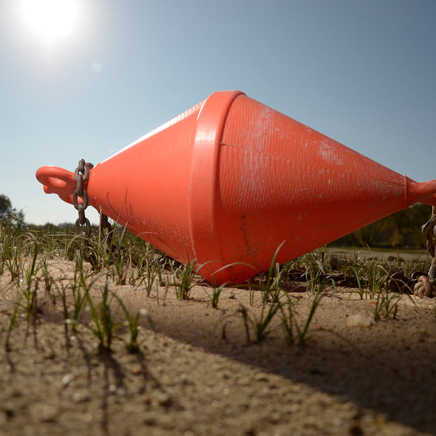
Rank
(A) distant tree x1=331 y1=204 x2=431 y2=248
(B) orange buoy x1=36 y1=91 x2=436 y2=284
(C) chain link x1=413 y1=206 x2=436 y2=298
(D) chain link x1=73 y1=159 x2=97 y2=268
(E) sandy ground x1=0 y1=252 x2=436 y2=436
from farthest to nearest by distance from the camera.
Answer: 1. (A) distant tree x1=331 y1=204 x2=431 y2=248
2. (D) chain link x1=73 y1=159 x2=97 y2=268
3. (C) chain link x1=413 y1=206 x2=436 y2=298
4. (B) orange buoy x1=36 y1=91 x2=436 y2=284
5. (E) sandy ground x1=0 y1=252 x2=436 y2=436

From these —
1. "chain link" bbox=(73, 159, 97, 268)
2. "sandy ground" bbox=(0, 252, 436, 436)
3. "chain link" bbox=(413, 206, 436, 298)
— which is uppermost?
"chain link" bbox=(73, 159, 97, 268)

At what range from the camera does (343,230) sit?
223 cm

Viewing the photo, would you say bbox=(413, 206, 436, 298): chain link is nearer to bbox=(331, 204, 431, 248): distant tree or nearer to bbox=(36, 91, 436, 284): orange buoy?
bbox=(36, 91, 436, 284): orange buoy

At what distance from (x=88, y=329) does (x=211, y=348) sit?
46 cm

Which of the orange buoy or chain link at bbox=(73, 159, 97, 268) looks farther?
chain link at bbox=(73, 159, 97, 268)

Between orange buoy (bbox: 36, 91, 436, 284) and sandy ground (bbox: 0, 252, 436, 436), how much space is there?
2.02ft

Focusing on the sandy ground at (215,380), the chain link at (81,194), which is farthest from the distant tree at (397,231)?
the sandy ground at (215,380)

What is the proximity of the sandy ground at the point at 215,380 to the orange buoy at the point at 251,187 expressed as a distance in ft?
2.02

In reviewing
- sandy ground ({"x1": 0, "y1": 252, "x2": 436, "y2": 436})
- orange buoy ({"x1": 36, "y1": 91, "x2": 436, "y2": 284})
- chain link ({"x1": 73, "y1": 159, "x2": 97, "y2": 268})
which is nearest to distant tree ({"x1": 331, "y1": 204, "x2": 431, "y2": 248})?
orange buoy ({"x1": 36, "y1": 91, "x2": 436, "y2": 284})

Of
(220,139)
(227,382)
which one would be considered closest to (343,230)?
(220,139)

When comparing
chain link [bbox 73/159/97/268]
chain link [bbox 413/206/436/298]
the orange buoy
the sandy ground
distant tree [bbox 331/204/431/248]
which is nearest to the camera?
the sandy ground

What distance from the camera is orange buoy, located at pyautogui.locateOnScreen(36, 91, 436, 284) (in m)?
2.04

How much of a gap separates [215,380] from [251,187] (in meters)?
1.15

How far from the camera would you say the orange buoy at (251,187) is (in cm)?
204
